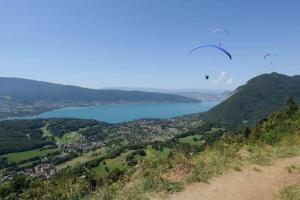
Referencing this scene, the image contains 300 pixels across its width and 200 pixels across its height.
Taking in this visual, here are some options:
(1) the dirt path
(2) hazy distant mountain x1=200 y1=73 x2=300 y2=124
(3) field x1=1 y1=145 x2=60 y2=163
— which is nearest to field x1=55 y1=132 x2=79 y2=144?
(3) field x1=1 y1=145 x2=60 y2=163

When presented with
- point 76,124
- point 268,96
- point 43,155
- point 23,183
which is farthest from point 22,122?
point 23,183

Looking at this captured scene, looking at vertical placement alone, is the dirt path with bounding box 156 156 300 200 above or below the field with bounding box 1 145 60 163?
above

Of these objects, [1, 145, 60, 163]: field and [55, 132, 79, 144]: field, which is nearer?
[1, 145, 60, 163]: field

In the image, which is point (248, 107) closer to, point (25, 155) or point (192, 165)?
point (25, 155)

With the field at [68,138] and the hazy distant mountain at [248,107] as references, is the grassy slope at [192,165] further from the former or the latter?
the hazy distant mountain at [248,107]

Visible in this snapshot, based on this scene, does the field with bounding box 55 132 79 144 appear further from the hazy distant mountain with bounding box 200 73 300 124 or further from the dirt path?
the dirt path

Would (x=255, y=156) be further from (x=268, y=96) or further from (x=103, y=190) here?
(x=268, y=96)

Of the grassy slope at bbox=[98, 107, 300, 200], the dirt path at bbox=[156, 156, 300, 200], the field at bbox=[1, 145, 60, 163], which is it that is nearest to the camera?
the dirt path at bbox=[156, 156, 300, 200]

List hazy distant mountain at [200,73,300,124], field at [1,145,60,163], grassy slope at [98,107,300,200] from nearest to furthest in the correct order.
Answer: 1. grassy slope at [98,107,300,200]
2. field at [1,145,60,163]
3. hazy distant mountain at [200,73,300,124]

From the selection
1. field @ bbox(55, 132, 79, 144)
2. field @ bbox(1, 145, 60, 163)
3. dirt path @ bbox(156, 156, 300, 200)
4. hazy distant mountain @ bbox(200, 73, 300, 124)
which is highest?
dirt path @ bbox(156, 156, 300, 200)
